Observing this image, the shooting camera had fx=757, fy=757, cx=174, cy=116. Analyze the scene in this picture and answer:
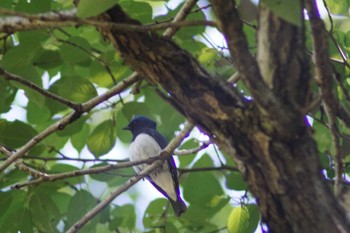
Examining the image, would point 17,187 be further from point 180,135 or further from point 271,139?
point 271,139

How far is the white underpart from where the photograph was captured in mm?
5258

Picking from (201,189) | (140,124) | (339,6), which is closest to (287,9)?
(339,6)

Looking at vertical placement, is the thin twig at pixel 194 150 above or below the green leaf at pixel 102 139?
below

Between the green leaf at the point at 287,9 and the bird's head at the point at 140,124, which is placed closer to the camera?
the green leaf at the point at 287,9

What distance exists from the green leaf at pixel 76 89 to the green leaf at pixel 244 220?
930 mm

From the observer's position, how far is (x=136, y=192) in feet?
26.9

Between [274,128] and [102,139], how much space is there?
215 centimetres

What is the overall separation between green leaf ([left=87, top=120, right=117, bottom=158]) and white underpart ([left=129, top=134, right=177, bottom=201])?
107 cm

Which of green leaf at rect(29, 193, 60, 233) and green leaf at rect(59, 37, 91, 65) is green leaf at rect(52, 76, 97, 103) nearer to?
green leaf at rect(59, 37, 91, 65)

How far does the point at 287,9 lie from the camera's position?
171cm

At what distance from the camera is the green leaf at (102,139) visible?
3.96 m

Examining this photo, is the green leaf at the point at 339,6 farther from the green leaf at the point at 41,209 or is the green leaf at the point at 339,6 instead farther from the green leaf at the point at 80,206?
the green leaf at the point at 41,209

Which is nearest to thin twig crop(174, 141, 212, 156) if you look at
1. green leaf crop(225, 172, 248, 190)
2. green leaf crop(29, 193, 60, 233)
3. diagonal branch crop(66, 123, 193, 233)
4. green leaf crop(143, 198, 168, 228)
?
diagonal branch crop(66, 123, 193, 233)

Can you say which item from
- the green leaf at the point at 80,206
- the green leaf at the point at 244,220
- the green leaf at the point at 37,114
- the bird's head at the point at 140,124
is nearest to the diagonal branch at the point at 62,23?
the green leaf at the point at 80,206
